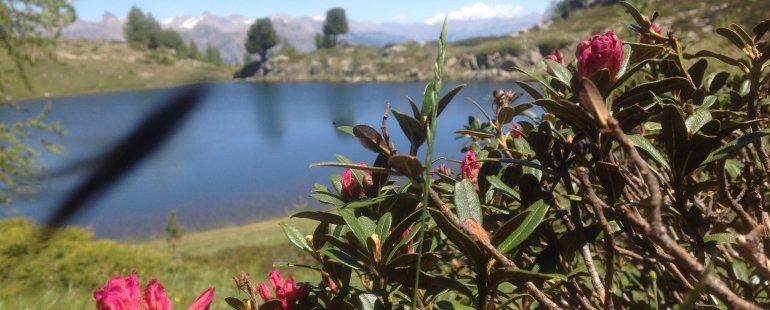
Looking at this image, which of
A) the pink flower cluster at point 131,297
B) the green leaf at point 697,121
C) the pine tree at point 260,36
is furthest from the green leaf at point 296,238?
the pine tree at point 260,36

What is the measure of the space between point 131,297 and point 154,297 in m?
0.02

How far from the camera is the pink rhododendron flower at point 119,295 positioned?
60 centimetres

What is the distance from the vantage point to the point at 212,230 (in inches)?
646

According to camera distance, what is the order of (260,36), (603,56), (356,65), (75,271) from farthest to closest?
(260,36) < (356,65) < (75,271) < (603,56)

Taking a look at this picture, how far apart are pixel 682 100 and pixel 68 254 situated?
570cm

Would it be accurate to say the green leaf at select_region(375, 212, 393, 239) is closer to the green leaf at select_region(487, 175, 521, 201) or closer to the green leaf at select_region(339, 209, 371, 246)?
the green leaf at select_region(339, 209, 371, 246)

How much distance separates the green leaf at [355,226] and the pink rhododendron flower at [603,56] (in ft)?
1.09

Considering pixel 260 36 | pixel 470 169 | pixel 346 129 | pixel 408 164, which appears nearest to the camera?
pixel 408 164

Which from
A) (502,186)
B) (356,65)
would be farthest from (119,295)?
(356,65)

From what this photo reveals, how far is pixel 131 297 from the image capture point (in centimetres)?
62

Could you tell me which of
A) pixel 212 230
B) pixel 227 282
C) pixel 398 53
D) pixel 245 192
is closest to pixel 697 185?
pixel 227 282

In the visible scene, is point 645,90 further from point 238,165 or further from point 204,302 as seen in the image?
point 238,165

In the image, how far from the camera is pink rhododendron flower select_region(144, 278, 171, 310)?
63cm

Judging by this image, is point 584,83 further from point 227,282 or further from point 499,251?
point 227,282
